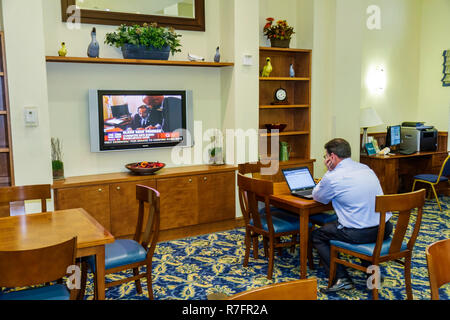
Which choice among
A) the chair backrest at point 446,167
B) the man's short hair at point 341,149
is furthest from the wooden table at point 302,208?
the chair backrest at point 446,167

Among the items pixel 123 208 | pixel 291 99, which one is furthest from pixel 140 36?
pixel 291 99

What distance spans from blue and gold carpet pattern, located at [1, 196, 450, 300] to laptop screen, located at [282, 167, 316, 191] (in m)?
0.76

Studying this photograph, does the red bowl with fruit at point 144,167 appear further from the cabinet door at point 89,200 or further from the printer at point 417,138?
the printer at point 417,138

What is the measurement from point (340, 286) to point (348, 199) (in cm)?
73

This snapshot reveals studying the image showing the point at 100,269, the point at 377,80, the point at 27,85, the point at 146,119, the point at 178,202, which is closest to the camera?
the point at 100,269

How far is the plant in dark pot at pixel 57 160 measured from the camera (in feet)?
14.0

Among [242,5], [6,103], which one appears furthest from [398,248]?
[6,103]

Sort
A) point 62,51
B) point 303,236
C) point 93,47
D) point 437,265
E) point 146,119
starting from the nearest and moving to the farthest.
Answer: point 437,265, point 303,236, point 62,51, point 93,47, point 146,119

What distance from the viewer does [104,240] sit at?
2428 mm

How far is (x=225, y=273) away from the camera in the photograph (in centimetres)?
377

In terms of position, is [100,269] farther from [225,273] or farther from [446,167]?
[446,167]

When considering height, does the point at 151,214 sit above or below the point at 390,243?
above

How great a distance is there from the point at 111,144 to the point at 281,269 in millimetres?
2248
